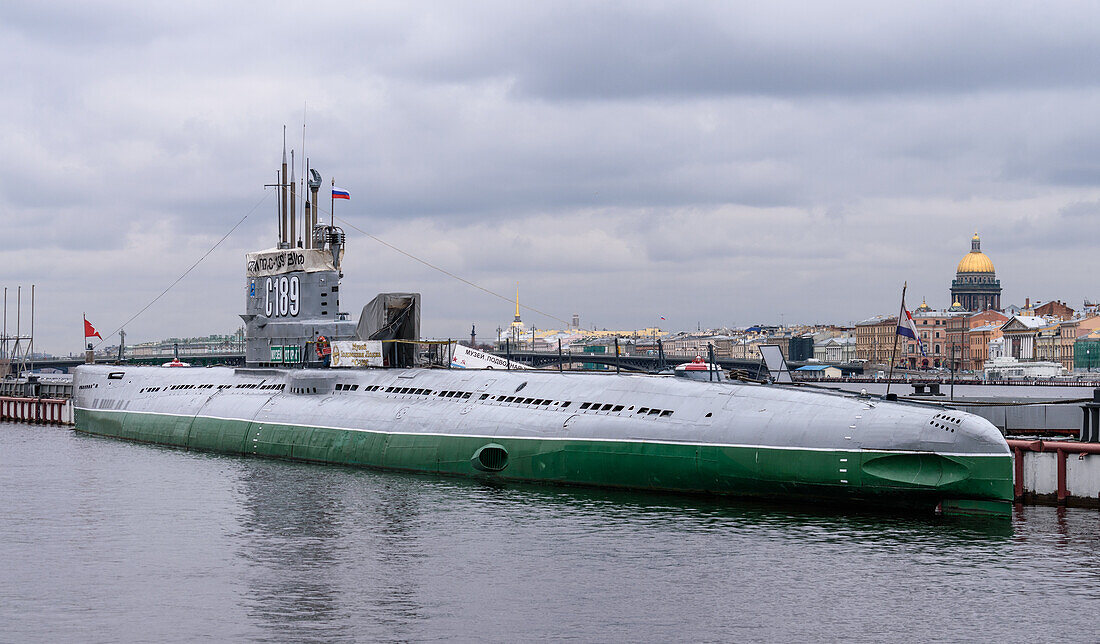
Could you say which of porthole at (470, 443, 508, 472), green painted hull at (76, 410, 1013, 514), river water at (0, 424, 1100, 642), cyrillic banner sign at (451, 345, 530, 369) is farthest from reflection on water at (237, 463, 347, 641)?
cyrillic banner sign at (451, 345, 530, 369)

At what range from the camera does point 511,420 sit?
118ft

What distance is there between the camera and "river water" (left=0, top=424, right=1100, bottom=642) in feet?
68.0

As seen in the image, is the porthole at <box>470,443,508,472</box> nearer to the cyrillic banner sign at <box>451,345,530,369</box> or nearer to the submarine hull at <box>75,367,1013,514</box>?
the submarine hull at <box>75,367,1013,514</box>

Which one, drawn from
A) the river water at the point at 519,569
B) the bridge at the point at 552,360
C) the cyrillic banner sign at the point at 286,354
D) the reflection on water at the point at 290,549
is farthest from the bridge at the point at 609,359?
the reflection on water at the point at 290,549

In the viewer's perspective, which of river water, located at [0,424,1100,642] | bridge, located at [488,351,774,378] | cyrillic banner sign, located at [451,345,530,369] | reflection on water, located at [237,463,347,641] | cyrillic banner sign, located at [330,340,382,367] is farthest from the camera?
cyrillic banner sign, located at [451,345,530,369]

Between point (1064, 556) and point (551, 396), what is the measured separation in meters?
15.4

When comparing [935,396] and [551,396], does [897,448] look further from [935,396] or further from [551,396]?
[935,396]

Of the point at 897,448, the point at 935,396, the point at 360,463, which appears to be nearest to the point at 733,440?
the point at 897,448

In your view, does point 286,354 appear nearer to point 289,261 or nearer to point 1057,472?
point 289,261

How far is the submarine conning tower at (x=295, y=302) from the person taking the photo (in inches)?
1937

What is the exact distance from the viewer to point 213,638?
65.4 feet

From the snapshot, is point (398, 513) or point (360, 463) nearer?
point (398, 513)

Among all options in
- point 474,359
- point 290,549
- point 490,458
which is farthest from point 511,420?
point 474,359

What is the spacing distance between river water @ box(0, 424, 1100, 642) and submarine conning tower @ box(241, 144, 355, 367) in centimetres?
1394
